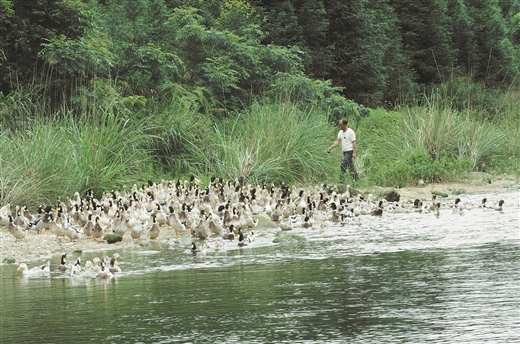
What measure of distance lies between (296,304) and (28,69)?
16.4 m

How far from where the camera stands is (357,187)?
22906 millimetres

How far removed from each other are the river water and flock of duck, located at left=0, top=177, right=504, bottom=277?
1.11m

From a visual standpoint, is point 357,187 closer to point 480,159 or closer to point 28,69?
point 480,159

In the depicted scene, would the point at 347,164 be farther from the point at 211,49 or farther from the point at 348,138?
the point at 211,49

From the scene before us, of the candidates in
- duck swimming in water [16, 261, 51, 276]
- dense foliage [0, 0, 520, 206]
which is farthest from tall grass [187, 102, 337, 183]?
→ duck swimming in water [16, 261, 51, 276]

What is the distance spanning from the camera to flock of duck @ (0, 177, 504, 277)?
1505 centimetres

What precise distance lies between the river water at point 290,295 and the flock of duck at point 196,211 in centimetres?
111

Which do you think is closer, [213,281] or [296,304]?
[296,304]

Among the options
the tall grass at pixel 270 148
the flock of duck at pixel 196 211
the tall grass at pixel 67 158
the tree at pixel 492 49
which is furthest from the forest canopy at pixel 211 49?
the tree at pixel 492 49

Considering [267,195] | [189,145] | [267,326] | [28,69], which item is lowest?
[267,326]

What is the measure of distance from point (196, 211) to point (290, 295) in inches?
294

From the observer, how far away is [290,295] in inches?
369

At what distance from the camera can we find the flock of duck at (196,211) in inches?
593

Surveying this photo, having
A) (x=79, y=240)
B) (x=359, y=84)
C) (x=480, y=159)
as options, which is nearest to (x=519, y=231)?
(x=79, y=240)
